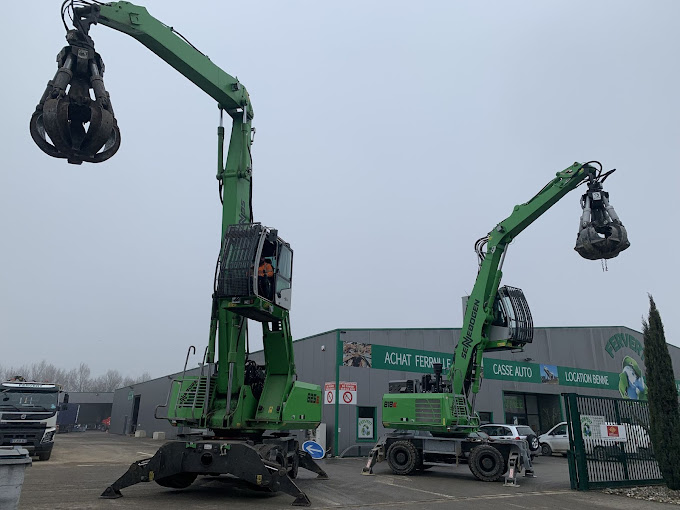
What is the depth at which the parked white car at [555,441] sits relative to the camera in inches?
1024

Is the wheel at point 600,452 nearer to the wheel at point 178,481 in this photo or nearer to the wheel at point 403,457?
the wheel at point 403,457

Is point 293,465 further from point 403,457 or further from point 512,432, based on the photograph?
point 512,432

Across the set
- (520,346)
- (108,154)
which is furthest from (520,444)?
(108,154)

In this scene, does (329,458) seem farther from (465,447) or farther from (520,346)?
(520,346)

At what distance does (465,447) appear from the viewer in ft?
50.4

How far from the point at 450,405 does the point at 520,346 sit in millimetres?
2757

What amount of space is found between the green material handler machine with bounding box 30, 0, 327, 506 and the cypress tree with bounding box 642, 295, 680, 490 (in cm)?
809

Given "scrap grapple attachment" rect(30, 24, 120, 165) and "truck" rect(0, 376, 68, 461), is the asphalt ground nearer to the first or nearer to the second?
"truck" rect(0, 376, 68, 461)

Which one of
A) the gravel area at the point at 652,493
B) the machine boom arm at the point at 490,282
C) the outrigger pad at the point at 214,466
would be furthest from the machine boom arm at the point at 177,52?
the gravel area at the point at 652,493

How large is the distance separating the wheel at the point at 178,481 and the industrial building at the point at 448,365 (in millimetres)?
7929

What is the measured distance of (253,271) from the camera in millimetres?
10156

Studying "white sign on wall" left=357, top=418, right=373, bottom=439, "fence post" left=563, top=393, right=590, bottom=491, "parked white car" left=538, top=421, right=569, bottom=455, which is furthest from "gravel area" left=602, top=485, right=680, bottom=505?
"parked white car" left=538, top=421, right=569, bottom=455

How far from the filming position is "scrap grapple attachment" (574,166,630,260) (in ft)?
45.9

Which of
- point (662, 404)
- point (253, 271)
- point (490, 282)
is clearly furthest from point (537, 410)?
point (253, 271)
